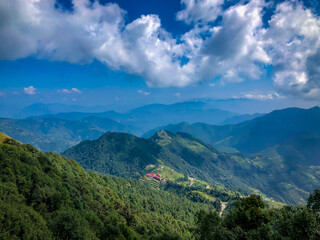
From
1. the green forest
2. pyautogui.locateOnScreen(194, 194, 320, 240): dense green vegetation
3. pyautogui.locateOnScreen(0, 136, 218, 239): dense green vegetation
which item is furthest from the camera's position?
pyautogui.locateOnScreen(0, 136, 218, 239): dense green vegetation

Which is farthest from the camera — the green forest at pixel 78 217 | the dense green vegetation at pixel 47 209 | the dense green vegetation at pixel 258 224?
the dense green vegetation at pixel 47 209

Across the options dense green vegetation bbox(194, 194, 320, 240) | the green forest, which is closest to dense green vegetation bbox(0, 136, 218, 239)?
the green forest

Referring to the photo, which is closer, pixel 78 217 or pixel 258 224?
pixel 258 224

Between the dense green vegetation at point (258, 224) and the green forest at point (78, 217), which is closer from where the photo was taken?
the dense green vegetation at point (258, 224)

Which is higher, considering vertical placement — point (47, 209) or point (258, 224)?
point (47, 209)

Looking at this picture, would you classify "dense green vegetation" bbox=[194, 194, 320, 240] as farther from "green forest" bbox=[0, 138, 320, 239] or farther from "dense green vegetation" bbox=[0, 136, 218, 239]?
"dense green vegetation" bbox=[0, 136, 218, 239]

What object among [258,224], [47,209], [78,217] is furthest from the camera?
[47,209]

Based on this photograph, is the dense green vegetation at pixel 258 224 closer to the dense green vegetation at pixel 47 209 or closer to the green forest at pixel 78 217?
the green forest at pixel 78 217

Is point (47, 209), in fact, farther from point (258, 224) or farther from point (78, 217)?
point (258, 224)

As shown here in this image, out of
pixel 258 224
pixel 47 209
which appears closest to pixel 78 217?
pixel 47 209

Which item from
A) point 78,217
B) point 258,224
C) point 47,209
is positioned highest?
point 47,209

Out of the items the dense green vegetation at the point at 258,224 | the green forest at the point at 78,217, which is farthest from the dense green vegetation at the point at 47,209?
the dense green vegetation at the point at 258,224

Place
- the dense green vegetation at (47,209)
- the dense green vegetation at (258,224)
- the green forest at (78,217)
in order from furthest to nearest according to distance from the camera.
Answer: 1. the dense green vegetation at (47,209)
2. the green forest at (78,217)
3. the dense green vegetation at (258,224)
